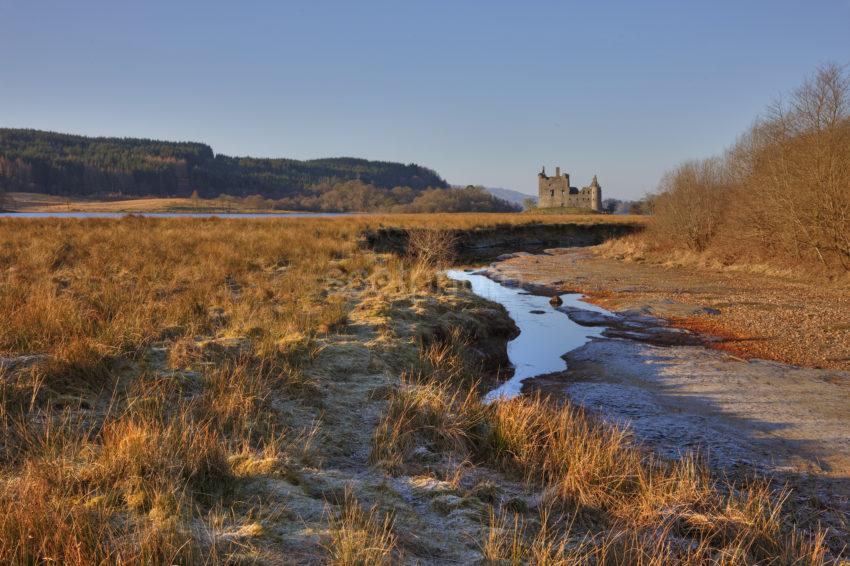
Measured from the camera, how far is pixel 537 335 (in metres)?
13.3

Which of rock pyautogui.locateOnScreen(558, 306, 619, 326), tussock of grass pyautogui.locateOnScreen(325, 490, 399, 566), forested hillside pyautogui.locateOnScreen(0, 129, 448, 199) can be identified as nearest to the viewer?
tussock of grass pyautogui.locateOnScreen(325, 490, 399, 566)

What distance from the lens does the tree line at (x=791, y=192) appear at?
18.6 meters

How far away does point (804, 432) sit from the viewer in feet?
23.2

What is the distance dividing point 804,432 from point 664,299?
1086 cm

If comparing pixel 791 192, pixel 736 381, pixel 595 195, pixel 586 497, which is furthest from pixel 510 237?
pixel 595 195

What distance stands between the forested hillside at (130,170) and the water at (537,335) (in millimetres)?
130600

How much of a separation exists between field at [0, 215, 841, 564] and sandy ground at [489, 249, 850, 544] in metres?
0.85

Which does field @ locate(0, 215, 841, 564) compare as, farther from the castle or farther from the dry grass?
the castle

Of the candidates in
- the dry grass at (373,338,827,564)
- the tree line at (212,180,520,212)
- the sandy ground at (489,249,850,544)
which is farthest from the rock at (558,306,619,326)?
the tree line at (212,180,520,212)

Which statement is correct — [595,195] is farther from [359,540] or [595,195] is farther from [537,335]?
[359,540]

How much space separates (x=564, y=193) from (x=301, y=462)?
104966 mm

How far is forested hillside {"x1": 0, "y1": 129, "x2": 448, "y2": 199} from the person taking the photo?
11838 centimetres

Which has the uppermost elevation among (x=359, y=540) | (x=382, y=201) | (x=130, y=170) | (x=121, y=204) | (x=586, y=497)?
(x=130, y=170)

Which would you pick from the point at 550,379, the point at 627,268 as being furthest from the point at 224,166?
the point at 550,379
